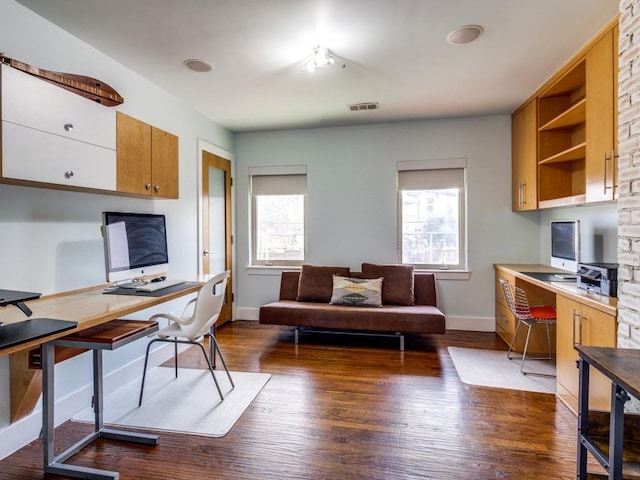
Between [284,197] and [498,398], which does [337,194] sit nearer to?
[284,197]

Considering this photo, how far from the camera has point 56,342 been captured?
1765 mm

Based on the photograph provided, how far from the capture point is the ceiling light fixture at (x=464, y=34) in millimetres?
2309

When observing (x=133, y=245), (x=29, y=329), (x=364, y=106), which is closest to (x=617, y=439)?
(x=29, y=329)

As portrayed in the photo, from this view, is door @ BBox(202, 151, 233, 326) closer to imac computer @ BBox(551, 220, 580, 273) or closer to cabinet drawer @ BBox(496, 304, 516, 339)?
cabinet drawer @ BBox(496, 304, 516, 339)

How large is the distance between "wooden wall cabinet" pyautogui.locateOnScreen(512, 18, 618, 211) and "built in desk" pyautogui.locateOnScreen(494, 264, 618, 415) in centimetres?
67

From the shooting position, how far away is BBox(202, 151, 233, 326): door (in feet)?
13.3

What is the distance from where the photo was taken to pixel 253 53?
2625mm

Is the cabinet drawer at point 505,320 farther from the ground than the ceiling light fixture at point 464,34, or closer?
closer

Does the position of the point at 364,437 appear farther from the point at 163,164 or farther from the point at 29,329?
the point at 163,164

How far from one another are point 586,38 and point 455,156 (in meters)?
1.86

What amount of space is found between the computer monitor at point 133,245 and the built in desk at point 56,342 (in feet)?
0.73

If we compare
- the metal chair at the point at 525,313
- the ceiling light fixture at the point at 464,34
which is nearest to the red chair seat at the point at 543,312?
the metal chair at the point at 525,313

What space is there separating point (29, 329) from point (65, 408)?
1291mm

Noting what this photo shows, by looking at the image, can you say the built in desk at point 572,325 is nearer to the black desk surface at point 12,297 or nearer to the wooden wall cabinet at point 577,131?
the wooden wall cabinet at point 577,131
